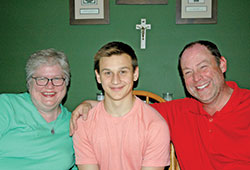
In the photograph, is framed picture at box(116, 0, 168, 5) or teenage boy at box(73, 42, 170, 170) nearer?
teenage boy at box(73, 42, 170, 170)

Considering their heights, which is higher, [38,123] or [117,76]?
[117,76]

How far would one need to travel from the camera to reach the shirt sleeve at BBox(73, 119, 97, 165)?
1.42 m

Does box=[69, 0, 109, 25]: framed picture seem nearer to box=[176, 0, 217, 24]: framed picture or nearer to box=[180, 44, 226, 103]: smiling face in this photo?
box=[176, 0, 217, 24]: framed picture

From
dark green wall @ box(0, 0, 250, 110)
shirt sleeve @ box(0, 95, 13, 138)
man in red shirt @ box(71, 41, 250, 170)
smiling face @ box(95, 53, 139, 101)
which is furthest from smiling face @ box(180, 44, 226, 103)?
shirt sleeve @ box(0, 95, 13, 138)

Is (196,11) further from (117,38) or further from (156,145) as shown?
(156,145)

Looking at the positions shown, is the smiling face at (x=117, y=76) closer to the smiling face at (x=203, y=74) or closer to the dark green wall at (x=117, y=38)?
the smiling face at (x=203, y=74)

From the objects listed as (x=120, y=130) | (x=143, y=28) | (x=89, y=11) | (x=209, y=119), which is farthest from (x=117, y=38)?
(x=209, y=119)

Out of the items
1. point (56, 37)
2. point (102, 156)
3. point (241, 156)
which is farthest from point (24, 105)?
point (241, 156)

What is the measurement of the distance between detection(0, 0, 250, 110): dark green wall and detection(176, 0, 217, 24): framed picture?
58mm

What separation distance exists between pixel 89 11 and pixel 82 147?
1.58 m

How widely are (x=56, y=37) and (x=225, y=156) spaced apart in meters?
2.14

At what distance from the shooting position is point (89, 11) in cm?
230

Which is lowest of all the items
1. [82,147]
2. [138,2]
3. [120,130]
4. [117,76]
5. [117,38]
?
[82,147]

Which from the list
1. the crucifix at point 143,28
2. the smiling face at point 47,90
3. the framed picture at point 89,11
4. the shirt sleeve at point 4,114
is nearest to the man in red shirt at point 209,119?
the smiling face at point 47,90
